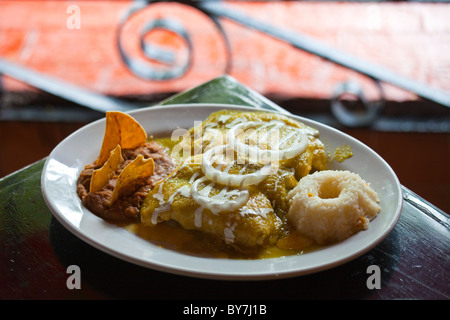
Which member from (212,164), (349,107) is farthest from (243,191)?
(349,107)

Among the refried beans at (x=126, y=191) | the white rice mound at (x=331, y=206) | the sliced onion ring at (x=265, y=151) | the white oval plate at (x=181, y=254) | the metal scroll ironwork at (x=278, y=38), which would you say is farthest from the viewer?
the metal scroll ironwork at (x=278, y=38)

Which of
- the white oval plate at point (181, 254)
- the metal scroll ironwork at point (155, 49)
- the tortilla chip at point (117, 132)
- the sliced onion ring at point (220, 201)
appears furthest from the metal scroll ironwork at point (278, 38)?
the sliced onion ring at point (220, 201)

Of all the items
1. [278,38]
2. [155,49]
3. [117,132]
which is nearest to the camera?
[117,132]

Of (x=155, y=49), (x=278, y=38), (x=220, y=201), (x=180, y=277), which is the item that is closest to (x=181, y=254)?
(x=180, y=277)

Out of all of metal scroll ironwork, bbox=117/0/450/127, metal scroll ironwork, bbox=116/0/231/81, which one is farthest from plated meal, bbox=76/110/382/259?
metal scroll ironwork, bbox=116/0/231/81

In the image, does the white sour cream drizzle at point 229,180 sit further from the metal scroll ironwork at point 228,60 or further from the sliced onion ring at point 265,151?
the metal scroll ironwork at point 228,60

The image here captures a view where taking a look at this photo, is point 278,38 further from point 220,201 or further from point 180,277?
point 180,277

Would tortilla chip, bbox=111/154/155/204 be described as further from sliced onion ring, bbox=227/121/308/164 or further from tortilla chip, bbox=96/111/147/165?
sliced onion ring, bbox=227/121/308/164
